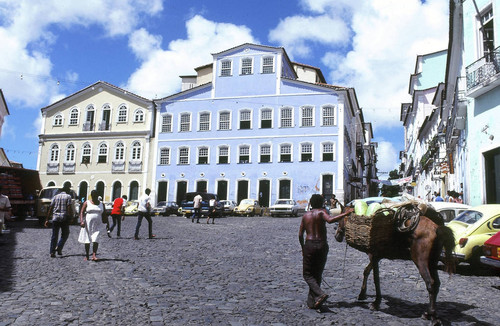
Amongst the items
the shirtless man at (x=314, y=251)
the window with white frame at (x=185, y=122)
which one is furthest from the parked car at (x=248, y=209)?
the shirtless man at (x=314, y=251)

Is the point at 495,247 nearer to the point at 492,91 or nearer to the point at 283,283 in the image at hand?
the point at 283,283

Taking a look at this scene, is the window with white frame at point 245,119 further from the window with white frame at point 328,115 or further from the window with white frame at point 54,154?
the window with white frame at point 54,154

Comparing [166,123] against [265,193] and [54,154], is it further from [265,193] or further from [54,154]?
[54,154]

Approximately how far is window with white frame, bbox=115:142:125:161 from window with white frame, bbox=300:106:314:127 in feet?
61.9

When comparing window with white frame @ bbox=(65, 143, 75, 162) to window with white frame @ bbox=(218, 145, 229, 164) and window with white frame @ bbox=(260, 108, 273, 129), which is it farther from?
window with white frame @ bbox=(260, 108, 273, 129)

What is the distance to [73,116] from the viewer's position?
160ft

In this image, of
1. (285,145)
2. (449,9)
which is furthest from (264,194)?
(449,9)

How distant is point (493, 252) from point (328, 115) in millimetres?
33640

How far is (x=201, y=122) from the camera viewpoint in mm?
44812

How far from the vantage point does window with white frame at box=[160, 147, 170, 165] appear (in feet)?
148

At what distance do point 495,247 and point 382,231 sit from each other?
126 inches

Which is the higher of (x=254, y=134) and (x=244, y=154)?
(x=254, y=134)

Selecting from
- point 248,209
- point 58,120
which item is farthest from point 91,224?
point 58,120

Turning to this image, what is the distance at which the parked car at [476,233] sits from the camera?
32.0 feet
